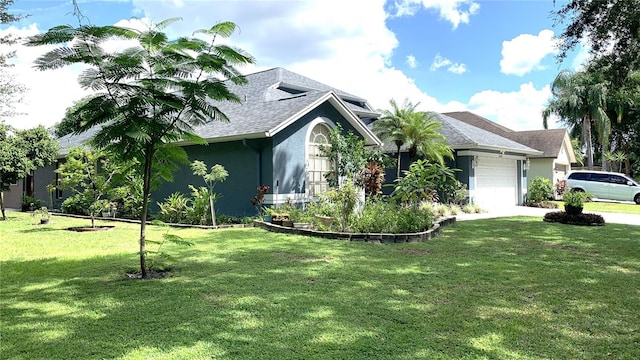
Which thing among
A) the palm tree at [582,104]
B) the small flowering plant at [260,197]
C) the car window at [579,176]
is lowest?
Answer: the small flowering plant at [260,197]

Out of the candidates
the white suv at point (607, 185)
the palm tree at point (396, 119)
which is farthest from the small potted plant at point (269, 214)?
the white suv at point (607, 185)

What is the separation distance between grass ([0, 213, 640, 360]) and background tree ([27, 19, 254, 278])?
217cm

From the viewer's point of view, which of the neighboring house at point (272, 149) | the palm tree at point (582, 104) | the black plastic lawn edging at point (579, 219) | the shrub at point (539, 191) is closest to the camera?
the black plastic lawn edging at point (579, 219)

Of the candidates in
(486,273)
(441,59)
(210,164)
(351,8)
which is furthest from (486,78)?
(486,273)

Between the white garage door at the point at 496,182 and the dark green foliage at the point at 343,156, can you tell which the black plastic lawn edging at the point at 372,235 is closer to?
the dark green foliage at the point at 343,156

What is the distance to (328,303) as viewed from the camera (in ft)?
15.6

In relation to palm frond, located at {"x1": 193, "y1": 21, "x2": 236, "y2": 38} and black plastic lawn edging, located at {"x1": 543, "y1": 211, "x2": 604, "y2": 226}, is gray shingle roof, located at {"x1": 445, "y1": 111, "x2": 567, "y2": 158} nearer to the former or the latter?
black plastic lawn edging, located at {"x1": 543, "y1": 211, "x2": 604, "y2": 226}

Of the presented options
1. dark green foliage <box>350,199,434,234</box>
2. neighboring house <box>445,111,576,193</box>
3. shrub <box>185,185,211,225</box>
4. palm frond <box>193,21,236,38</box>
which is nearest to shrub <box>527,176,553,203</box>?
neighboring house <box>445,111,576,193</box>

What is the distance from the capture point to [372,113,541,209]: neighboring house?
18547 mm

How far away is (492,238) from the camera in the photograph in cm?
1008

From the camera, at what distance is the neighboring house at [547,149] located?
89.5 feet

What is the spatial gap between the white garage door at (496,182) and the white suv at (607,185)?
584 centimetres

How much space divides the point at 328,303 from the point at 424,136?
532 inches

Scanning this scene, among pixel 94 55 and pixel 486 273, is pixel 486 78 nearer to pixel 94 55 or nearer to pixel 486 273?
pixel 486 273
